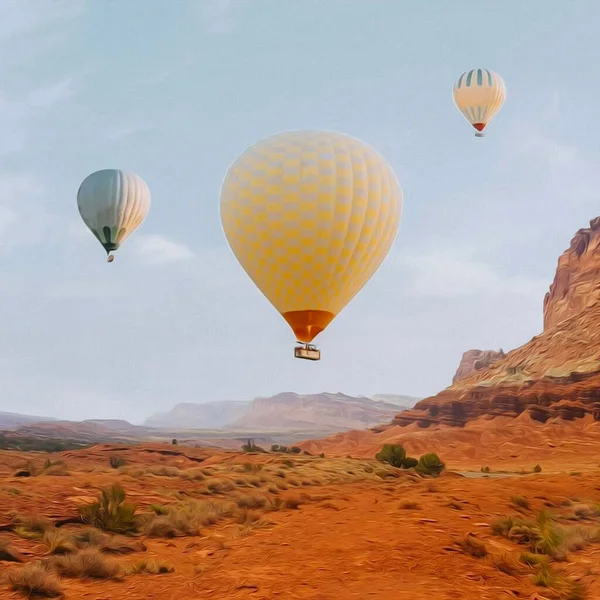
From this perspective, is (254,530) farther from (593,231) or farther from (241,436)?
(241,436)

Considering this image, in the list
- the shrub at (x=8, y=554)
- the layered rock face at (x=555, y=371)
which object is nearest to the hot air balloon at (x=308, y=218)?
the shrub at (x=8, y=554)

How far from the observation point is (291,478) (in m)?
30.2

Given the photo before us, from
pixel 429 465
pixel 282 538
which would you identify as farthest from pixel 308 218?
pixel 429 465

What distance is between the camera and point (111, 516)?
19.3 m

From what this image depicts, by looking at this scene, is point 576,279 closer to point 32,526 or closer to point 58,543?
point 32,526

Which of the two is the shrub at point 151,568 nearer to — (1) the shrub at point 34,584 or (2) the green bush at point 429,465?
(1) the shrub at point 34,584

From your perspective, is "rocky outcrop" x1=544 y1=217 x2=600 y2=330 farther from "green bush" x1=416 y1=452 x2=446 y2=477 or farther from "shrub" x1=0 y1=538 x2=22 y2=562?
"shrub" x1=0 y1=538 x2=22 y2=562

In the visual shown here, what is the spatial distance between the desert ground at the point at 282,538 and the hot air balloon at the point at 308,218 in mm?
5817

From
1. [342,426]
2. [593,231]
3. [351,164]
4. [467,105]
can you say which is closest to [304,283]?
[351,164]

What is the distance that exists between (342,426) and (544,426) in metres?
126

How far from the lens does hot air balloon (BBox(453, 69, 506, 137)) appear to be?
56.4m

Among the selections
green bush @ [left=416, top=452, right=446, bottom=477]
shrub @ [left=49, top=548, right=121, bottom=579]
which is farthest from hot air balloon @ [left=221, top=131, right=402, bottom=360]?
green bush @ [left=416, top=452, right=446, bottom=477]

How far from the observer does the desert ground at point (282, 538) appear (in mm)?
14617

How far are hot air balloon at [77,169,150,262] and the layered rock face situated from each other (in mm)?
45040
